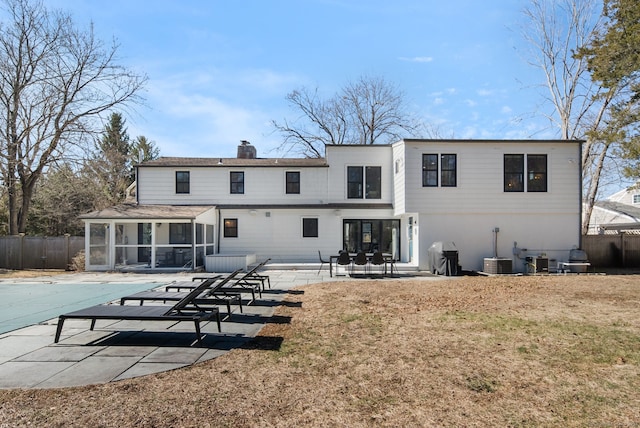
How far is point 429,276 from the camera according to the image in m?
16.2

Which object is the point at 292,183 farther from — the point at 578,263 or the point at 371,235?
the point at 578,263

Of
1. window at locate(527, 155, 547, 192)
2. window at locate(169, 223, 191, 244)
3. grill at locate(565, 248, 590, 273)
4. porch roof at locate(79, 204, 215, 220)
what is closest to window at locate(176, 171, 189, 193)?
porch roof at locate(79, 204, 215, 220)

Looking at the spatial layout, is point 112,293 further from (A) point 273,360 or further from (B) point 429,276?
(B) point 429,276

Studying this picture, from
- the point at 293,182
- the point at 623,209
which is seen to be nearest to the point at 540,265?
the point at 293,182

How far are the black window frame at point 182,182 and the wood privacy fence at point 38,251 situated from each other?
5336 millimetres

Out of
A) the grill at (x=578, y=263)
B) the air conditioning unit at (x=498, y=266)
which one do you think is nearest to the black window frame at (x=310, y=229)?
the air conditioning unit at (x=498, y=266)

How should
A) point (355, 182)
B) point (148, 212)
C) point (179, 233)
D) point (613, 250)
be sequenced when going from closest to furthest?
point (148, 212)
point (613, 250)
point (179, 233)
point (355, 182)

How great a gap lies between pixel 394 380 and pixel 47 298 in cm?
1004

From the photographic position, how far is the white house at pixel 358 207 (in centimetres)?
1762

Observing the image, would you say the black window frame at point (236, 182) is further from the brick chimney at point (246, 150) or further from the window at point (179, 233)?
the brick chimney at point (246, 150)

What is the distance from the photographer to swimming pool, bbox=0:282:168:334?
811 centimetres

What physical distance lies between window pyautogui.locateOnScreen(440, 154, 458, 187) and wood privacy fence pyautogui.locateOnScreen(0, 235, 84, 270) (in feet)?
58.8

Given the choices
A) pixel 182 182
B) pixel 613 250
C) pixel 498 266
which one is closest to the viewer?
pixel 498 266

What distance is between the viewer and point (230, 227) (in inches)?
838
